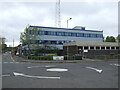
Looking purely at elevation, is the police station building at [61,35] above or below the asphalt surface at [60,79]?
above

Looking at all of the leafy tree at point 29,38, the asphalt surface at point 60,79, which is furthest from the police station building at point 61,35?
the asphalt surface at point 60,79

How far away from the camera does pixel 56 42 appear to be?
52.7 metres

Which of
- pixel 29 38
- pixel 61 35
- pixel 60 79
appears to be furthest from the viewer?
pixel 61 35

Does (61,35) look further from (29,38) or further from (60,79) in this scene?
(60,79)

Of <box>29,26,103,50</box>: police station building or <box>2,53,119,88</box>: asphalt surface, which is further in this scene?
<box>29,26,103,50</box>: police station building

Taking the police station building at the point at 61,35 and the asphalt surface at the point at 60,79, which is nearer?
the asphalt surface at the point at 60,79

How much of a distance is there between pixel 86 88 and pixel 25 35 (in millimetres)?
27301

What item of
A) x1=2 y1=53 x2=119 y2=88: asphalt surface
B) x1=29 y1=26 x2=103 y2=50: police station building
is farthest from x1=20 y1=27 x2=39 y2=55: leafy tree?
x1=2 y1=53 x2=119 y2=88: asphalt surface

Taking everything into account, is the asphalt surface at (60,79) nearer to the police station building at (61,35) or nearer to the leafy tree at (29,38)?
the leafy tree at (29,38)

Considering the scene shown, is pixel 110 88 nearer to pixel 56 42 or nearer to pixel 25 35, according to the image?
pixel 25 35

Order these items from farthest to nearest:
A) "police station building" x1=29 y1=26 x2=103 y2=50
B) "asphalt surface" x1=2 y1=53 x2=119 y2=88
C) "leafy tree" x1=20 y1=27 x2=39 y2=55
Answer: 1. "police station building" x1=29 y1=26 x2=103 y2=50
2. "leafy tree" x1=20 y1=27 x2=39 y2=55
3. "asphalt surface" x1=2 y1=53 x2=119 y2=88

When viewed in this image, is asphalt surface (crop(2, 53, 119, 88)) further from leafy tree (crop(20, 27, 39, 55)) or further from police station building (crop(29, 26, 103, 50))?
police station building (crop(29, 26, 103, 50))

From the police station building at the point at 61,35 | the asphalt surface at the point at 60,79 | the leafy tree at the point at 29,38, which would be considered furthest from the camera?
the police station building at the point at 61,35

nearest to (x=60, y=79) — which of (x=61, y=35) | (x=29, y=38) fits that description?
→ (x=29, y=38)
